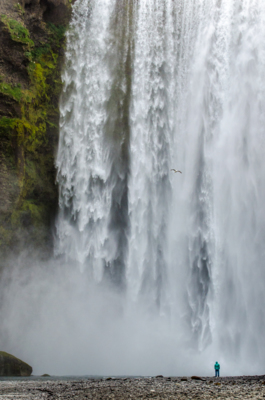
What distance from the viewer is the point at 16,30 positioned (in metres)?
15.4

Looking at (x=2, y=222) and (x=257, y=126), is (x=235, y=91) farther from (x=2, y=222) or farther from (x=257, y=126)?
(x=2, y=222)

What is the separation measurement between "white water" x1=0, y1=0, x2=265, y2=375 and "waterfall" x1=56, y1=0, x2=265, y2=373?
5 centimetres

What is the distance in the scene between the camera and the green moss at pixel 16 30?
1523 centimetres

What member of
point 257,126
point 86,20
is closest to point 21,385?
point 257,126

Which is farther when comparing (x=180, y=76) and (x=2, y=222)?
(x=180, y=76)

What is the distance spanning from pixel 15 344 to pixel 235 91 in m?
14.6

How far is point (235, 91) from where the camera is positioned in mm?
17469

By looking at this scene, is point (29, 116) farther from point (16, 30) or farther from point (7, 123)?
point (16, 30)

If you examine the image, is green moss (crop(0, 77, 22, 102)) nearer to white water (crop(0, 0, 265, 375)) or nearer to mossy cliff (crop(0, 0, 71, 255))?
mossy cliff (crop(0, 0, 71, 255))

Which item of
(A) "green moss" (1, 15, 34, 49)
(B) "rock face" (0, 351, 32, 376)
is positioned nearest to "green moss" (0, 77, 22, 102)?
(A) "green moss" (1, 15, 34, 49)

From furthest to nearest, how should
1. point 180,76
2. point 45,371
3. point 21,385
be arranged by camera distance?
point 180,76 → point 45,371 → point 21,385

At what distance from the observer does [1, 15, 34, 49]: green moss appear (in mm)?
15234

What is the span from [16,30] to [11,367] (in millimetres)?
12987

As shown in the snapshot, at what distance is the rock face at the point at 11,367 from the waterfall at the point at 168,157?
5.06 metres
